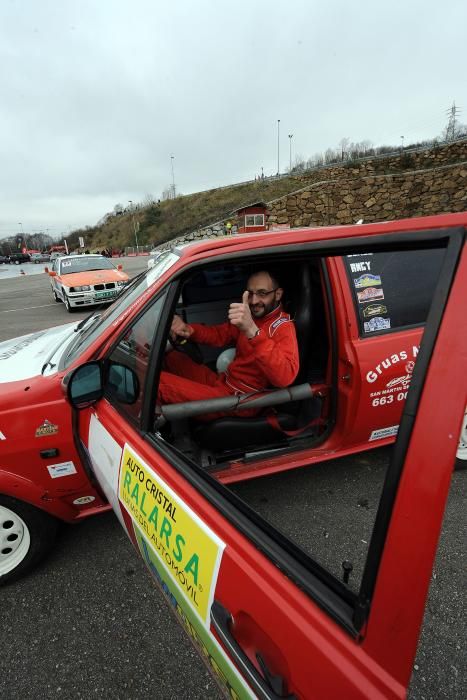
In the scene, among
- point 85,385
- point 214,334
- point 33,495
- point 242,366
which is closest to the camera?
point 85,385

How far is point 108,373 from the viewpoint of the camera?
1.62m

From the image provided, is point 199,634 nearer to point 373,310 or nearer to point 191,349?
point 373,310

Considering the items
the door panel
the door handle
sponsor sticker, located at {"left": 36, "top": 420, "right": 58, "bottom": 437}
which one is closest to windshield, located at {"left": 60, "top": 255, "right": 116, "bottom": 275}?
sponsor sticker, located at {"left": 36, "top": 420, "right": 58, "bottom": 437}

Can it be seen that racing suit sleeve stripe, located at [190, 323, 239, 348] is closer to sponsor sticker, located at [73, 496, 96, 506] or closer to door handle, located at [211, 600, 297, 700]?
sponsor sticker, located at [73, 496, 96, 506]

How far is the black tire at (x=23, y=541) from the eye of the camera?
5.78 ft

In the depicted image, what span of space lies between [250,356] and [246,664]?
4.77ft

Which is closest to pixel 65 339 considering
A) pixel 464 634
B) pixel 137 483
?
pixel 137 483

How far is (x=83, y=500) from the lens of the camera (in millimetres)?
1818

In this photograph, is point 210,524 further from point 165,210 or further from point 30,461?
point 165,210

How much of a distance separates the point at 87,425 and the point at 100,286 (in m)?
8.12

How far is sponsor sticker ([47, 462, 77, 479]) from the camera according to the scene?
1.69 metres

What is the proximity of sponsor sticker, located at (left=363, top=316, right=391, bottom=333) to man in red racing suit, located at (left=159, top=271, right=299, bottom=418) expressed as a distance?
0.45 meters

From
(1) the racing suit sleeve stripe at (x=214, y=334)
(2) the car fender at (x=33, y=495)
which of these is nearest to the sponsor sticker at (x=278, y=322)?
(1) the racing suit sleeve stripe at (x=214, y=334)

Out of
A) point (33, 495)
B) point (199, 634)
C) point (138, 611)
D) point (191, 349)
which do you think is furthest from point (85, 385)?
point (191, 349)
